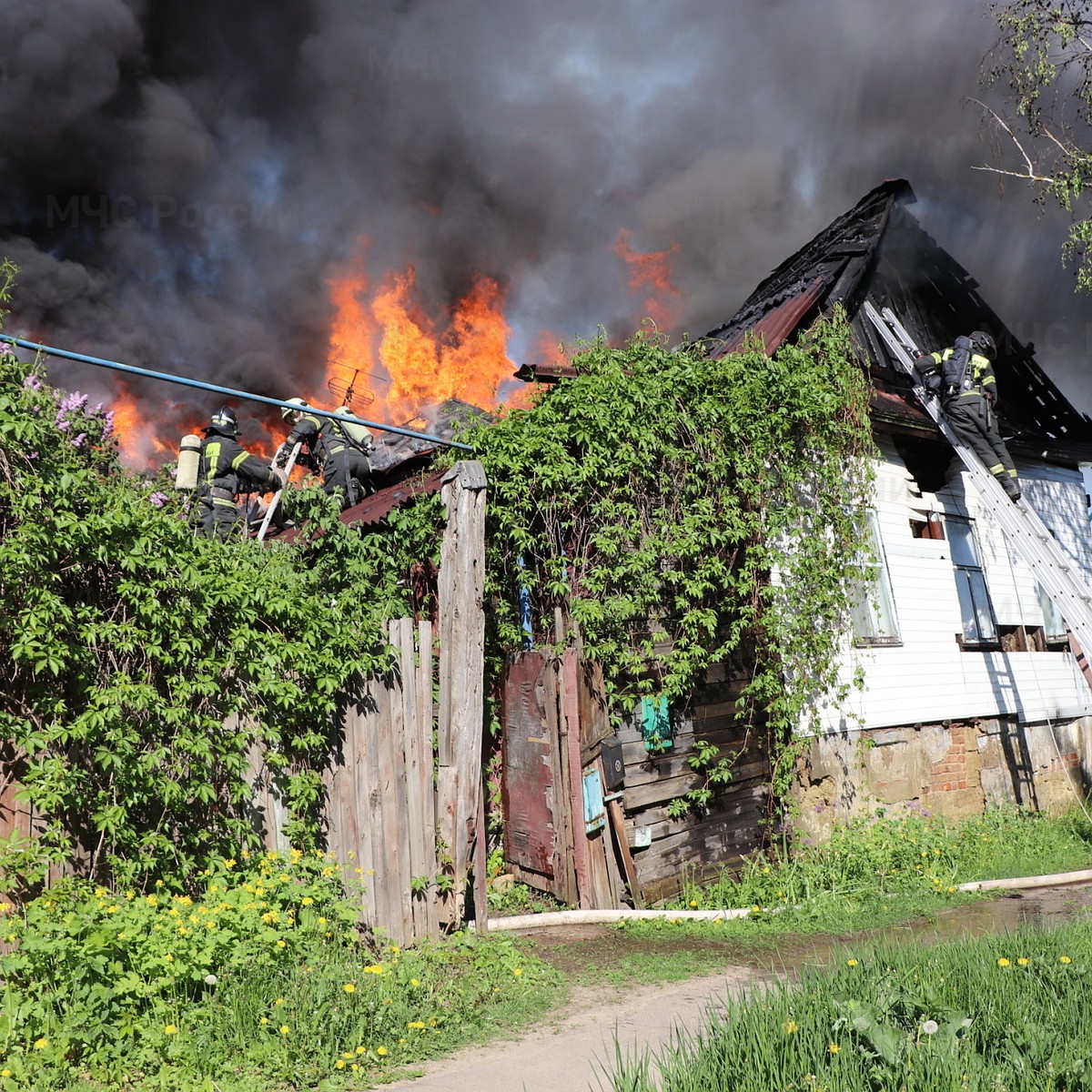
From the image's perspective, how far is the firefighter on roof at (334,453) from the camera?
9719mm

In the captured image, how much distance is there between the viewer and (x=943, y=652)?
10.8 meters

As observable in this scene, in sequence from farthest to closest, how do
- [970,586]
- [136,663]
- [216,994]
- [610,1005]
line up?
[970,586], [610,1005], [136,663], [216,994]

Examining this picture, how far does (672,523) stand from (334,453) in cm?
410

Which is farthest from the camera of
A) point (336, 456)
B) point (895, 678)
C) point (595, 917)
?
point (895, 678)

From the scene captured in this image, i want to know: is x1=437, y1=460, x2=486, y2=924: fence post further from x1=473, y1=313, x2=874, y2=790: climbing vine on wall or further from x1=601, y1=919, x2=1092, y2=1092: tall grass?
x1=601, y1=919, x2=1092, y2=1092: tall grass

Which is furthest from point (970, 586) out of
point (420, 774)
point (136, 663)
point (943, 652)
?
point (136, 663)

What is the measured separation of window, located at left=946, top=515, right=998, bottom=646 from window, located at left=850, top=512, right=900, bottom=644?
5.46 feet

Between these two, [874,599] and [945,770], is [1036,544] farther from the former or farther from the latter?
[945,770]

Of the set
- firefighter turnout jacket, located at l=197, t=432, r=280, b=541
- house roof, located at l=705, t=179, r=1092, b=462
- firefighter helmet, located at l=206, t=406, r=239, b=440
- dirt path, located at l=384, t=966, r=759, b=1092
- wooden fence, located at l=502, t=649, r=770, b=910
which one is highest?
house roof, located at l=705, t=179, r=1092, b=462

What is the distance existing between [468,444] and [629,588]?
5.92ft

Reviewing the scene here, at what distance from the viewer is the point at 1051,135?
10.7m

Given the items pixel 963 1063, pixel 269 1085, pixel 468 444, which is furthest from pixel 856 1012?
pixel 468 444

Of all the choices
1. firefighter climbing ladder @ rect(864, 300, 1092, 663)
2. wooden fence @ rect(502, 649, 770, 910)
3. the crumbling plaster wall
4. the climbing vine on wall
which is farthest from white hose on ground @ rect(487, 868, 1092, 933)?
firefighter climbing ladder @ rect(864, 300, 1092, 663)

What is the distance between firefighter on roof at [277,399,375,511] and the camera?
9.72m
